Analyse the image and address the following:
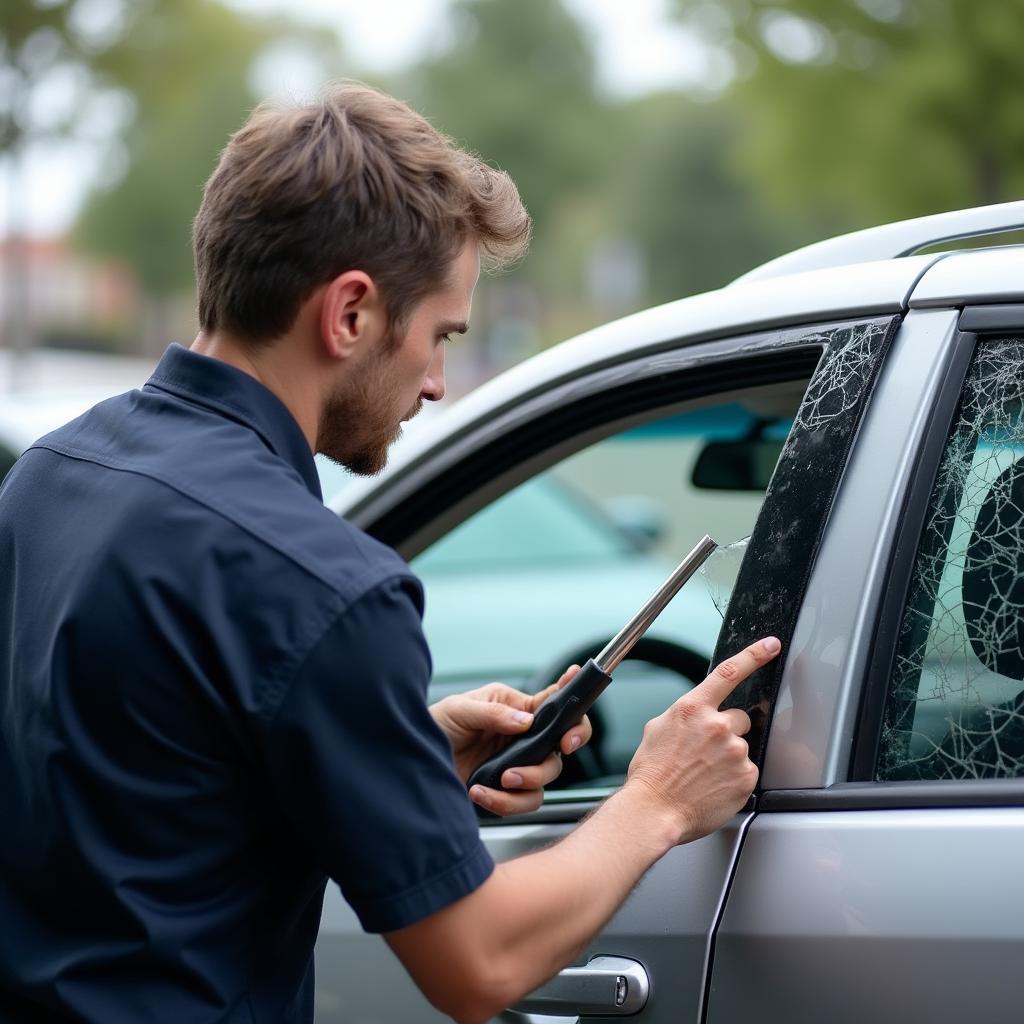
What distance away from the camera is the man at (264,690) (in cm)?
133

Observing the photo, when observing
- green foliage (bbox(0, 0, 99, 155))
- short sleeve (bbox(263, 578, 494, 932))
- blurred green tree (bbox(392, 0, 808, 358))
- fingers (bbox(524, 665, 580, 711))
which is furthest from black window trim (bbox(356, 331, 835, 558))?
blurred green tree (bbox(392, 0, 808, 358))

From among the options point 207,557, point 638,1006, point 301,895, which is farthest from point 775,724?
point 207,557

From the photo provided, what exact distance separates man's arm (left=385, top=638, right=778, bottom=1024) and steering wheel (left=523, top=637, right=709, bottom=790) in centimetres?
111

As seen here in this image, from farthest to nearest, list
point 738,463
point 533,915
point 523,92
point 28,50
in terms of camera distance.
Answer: point 523,92
point 28,50
point 738,463
point 533,915

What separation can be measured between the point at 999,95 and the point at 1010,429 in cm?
1199

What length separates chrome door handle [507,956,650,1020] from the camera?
64.2 inches

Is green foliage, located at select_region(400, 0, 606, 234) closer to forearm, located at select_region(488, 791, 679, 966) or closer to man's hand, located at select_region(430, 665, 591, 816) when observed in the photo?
man's hand, located at select_region(430, 665, 591, 816)

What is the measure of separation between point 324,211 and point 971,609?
0.81 m

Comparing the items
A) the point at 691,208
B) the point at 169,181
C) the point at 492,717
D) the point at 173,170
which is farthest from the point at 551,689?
the point at 691,208

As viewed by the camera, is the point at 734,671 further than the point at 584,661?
No

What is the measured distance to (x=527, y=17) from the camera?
1414 inches

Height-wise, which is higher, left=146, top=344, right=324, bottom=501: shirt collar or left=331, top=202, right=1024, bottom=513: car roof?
left=331, top=202, right=1024, bottom=513: car roof

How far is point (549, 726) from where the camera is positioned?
1.80 meters

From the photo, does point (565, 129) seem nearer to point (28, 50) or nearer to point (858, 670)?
point (28, 50)
